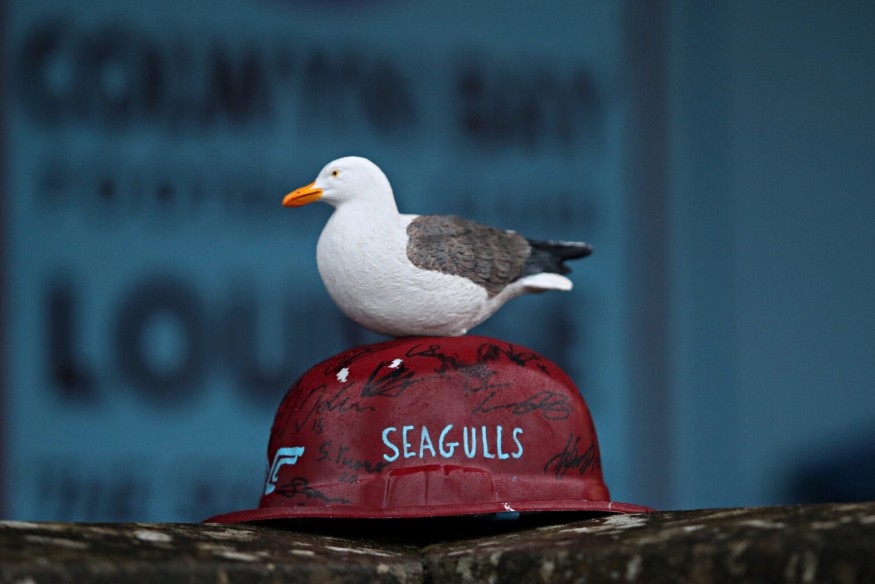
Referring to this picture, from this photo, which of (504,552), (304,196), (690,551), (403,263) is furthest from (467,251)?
(690,551)

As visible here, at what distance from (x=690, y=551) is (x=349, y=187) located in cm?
78

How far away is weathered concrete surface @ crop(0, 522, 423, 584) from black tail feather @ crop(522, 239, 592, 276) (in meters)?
0.52

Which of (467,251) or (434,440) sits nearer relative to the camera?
(434,440)

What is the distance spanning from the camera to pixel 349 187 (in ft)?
5.20

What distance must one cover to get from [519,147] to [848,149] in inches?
33.4

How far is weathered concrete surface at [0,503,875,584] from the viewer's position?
891 mm
